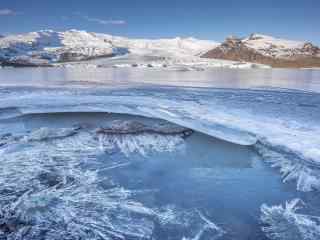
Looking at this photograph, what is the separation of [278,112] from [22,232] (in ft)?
22.0

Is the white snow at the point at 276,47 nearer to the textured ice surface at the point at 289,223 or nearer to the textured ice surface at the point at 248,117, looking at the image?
the textured ice surface at the point at 248,117

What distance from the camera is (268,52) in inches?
6058

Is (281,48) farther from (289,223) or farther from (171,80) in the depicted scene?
(289,223)

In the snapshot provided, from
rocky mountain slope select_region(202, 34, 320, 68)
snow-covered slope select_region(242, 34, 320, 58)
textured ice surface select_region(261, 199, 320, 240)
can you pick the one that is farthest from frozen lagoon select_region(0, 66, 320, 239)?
snow-covered slope select_region(242, 34, 320, 58)

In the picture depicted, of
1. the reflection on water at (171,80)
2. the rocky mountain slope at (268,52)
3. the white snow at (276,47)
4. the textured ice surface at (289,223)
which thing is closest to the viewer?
the textured ice surface at (289,223)

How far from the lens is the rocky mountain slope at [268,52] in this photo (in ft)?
452

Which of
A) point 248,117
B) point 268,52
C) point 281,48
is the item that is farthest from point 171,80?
point 281,48

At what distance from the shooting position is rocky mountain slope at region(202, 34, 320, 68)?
137875 millimetres

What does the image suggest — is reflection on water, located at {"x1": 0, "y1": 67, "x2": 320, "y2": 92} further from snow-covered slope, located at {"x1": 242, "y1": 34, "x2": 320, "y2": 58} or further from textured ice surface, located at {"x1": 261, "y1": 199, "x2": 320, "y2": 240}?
snow-covered slope, located at {"x1": 242, "y1": 34, "x2": 320, "y2": 58}

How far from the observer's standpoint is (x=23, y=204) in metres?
2.78

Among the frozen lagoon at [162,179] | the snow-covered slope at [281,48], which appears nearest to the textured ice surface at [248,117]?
the frozen lagoon at [162,179]

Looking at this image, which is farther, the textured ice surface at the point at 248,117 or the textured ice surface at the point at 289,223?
the textured ice surface at the point at 248,117

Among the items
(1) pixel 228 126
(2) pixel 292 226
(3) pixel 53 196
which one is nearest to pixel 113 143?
(3) pixel 53 196

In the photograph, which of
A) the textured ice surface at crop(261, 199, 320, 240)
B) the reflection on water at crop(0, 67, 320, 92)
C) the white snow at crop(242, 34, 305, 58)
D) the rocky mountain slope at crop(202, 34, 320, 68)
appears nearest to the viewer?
the textured ice surface at crop(261, 199, 320, 240)
